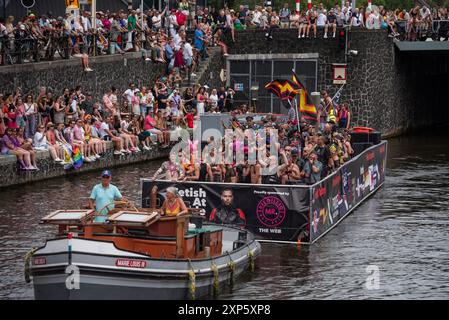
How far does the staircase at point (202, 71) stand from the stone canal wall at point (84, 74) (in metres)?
1.30

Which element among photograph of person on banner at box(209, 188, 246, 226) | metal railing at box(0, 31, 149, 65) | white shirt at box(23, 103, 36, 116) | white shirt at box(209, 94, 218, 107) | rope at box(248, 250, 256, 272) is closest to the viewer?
rope at box(248, 250, 256, 272)

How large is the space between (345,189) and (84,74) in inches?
544

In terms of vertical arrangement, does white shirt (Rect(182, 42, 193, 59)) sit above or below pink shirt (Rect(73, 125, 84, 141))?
above

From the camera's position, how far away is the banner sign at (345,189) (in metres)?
25.4

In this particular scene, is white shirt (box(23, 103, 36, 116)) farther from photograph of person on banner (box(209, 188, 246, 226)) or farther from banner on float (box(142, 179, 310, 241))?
photograph of person on banner (box(209, 188, 246, 226))

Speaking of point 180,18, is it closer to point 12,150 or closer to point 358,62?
point 358,62

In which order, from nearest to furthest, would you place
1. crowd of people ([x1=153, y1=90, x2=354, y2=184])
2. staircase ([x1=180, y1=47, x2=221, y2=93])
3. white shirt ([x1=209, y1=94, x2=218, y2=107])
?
crowd of people ([x1=153, y1=90, x2=354, y2=184]) < white shirt ([x1=209, y1=94, x2=218, y2=107]) < staircase ([x1=180, y1=47, x2=221, y2=93])

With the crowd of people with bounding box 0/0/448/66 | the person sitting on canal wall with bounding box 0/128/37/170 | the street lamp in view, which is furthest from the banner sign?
the street lamp

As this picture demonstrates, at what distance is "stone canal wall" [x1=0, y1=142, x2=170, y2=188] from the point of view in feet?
107

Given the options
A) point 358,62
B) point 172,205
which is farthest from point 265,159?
point 358,62

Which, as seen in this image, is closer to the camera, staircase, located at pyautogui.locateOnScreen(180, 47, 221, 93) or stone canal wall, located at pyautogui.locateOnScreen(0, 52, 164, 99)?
stone canal wall, located at pyautogui.locateOnScreen(0, 52, 164, 99)

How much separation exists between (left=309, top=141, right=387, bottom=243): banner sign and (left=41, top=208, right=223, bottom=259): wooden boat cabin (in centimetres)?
489

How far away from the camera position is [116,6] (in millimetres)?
53094

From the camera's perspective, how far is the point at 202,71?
157ft
